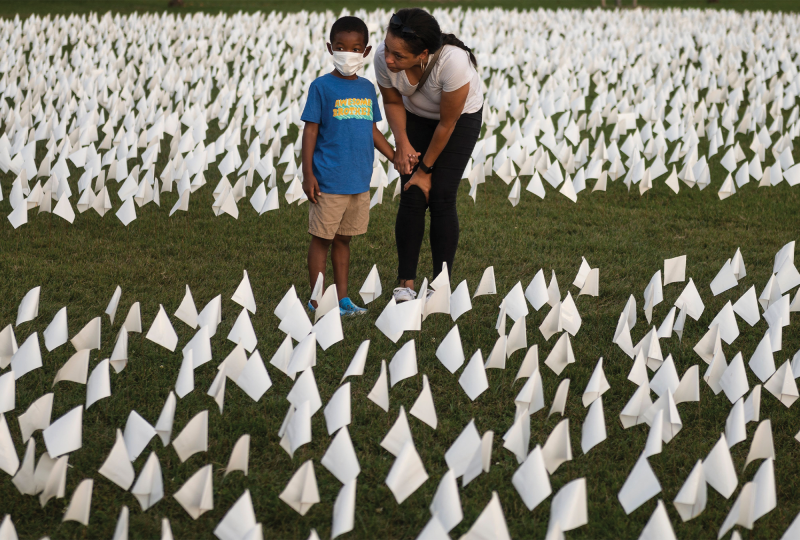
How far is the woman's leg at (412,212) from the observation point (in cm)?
368

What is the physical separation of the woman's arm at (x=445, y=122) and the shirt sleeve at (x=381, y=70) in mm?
147

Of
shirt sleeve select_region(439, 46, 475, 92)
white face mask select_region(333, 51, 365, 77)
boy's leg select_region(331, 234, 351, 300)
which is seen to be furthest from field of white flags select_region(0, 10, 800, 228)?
shirt sleeve select_region(439, 46, 475, 92)

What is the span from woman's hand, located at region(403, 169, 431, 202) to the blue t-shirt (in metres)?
0.24

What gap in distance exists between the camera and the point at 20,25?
1205 cm

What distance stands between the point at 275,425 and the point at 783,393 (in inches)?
72.5

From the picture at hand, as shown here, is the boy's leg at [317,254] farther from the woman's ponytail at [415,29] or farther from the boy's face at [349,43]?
the woman's ponytail at [415,29]

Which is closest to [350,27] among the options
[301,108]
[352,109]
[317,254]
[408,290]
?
[352,109]

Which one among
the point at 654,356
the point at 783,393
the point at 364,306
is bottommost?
the point at 783,393

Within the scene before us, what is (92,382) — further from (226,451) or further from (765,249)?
(765,249)

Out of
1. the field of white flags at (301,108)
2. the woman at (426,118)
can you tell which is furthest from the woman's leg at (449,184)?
the field of white flags at (301,108)

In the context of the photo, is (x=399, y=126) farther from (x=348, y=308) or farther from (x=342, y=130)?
(x=348, y=308)

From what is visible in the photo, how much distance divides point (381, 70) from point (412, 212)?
0.71 m

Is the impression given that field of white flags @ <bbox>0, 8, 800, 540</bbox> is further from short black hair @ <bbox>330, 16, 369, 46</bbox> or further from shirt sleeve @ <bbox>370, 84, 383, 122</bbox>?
short black hair @ <bbox>330, 16, 369, 46</bbox>

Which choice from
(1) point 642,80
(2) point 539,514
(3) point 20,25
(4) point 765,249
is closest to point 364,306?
(2) point 539,514
